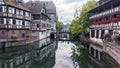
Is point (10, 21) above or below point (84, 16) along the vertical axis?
below

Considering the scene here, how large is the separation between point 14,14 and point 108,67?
2667 centimetres

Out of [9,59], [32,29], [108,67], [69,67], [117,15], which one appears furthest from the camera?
[32,29]

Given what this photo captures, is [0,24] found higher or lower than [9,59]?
higher

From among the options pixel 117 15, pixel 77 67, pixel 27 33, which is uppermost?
pixel 117 15

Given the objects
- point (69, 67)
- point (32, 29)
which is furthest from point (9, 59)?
point (32, 29)

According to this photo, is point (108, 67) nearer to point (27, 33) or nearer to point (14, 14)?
point (14, 14)

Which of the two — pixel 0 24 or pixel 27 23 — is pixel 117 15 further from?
pixel 27 23

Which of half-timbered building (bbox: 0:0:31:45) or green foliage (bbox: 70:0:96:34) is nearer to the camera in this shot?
half-timbered building (bbox: 0:0:31:45)

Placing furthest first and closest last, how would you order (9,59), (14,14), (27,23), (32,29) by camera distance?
(32,29)
(27,23)
(14,14)
(9,59)

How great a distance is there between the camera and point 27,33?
5169 cm

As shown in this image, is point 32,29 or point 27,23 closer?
point 27,23

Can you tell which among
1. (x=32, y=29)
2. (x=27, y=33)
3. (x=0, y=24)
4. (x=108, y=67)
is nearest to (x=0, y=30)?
(x=0, y=24)

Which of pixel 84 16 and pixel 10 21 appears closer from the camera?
pixel 10 21

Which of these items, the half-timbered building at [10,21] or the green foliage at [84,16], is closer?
the half-timbered building at [10,21]
